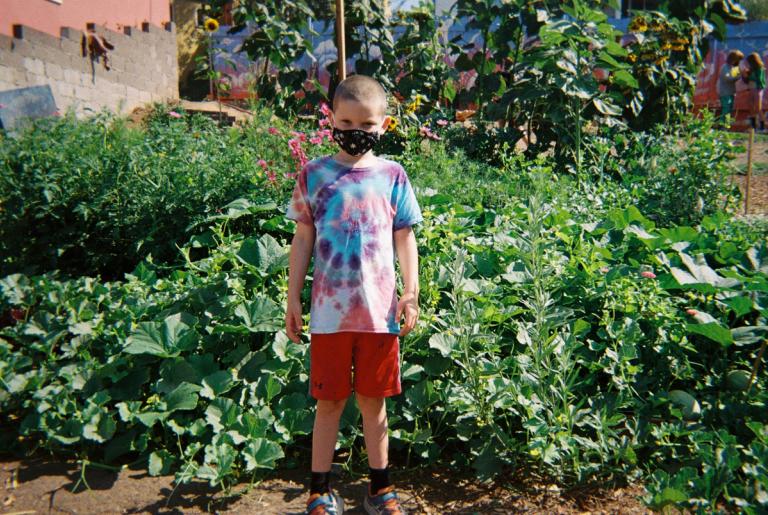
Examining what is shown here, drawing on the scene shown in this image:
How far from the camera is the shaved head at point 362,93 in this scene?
6.66ft

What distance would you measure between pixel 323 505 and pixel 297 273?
0.74 meters

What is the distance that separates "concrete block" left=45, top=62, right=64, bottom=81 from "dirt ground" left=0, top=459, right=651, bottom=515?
7.62 meters

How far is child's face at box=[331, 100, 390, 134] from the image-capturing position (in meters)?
2.03

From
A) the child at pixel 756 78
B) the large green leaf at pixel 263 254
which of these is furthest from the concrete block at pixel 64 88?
the child at pixel 756 78

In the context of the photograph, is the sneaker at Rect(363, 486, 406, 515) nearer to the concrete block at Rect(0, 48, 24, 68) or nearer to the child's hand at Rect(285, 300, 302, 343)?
the child's hand at Rect(285, 300, 302, 343)

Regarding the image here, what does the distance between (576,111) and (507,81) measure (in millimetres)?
1992

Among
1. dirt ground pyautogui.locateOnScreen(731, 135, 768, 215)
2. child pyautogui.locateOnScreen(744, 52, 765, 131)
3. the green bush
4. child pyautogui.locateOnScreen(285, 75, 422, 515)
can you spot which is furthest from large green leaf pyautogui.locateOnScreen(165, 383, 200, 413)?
child pyautogui.locateOnScreen(744, 52, 765, 131)

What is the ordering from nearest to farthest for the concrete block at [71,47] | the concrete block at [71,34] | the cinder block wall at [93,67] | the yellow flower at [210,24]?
the cinder block wall at [93,67] < the concrete block at [71,47] < the concrete block at [71,34] < the yellow flower at [210,24]

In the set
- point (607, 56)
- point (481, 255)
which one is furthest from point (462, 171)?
point (481, 255)

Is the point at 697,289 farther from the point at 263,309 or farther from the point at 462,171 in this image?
the point at 462,171

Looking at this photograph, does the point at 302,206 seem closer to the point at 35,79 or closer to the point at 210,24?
the point at 35,79

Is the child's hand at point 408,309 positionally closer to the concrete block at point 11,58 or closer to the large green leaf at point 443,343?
the large green leaf at point 443,343

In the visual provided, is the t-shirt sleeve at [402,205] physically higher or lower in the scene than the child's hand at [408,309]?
higher

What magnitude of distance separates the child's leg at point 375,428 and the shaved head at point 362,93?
36.0 inches
